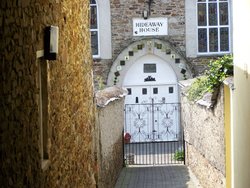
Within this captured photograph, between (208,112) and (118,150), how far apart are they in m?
5.08

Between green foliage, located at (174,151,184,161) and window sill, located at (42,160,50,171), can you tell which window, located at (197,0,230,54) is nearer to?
green foliage, located at (174,151,184,161)

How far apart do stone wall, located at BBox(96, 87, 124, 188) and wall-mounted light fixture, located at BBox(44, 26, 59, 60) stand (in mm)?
5357

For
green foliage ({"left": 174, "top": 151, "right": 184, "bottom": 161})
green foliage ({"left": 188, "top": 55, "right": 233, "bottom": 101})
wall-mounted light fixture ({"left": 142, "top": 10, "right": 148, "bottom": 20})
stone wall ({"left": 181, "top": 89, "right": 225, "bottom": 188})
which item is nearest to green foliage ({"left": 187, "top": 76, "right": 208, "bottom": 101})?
stone wall ({"left": 181, "top": 89, "right": 225, "bottom": 188})

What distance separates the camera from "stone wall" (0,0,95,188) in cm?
442

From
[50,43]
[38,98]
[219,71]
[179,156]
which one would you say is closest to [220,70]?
[219,71]

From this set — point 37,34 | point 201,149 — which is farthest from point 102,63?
point 37,34

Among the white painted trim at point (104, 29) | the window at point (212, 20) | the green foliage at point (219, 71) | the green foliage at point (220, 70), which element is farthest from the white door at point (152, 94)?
the green foliage at point (220, 70)

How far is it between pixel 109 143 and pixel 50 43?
903cm

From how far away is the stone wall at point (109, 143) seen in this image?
12.0 m

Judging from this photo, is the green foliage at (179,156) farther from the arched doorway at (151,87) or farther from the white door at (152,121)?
the white door at (152,121)

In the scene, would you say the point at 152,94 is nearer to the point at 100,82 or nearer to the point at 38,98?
the point at 100,82

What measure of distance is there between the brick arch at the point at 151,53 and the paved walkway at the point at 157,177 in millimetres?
6206

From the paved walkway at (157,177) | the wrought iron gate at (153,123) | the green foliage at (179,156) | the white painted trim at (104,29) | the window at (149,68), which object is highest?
the white painted trim at (104,29)

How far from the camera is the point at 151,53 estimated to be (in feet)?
78.7
